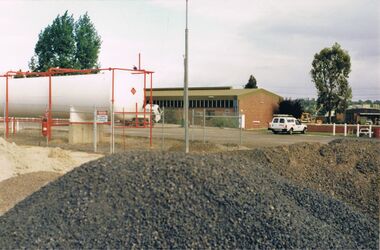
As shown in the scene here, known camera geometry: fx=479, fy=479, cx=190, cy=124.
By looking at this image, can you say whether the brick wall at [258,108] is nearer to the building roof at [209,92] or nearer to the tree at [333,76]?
the building roof at [209,92]

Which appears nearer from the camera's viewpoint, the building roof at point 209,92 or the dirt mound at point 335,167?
the dirt mound at point 335,167

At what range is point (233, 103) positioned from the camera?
54.1 metres

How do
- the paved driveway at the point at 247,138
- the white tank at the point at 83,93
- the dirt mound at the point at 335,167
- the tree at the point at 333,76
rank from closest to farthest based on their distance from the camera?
the dirt mound at the point at 335,167 → the white tank at the point at 83,93 → the paved driveway at the point at 247,138 → the tree at the point at 333,76

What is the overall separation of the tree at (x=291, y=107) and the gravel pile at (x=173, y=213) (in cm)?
5173

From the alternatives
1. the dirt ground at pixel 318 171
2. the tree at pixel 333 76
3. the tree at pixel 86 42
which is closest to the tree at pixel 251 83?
the tree at pixel 333 76

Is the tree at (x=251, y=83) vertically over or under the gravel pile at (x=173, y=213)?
over

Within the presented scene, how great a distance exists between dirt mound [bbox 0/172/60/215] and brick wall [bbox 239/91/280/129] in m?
40.5

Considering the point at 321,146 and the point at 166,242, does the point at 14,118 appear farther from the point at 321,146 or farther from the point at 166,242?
the point at 166,242

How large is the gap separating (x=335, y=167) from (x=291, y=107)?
159 ft

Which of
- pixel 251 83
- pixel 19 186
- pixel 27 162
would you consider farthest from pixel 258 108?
pixel 19 186

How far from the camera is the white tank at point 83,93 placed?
24.4 metres

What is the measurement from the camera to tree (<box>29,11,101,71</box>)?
177ft

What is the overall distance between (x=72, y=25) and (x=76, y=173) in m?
49.3

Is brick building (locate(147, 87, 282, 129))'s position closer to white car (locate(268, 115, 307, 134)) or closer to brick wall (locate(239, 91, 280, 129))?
brick wall (locate(239, 91, 280, 129))
